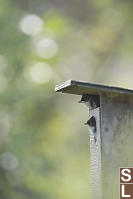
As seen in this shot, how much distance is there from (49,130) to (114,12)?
1.51 meters

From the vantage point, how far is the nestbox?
72.1 inches

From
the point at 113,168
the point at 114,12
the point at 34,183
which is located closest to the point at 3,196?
the point at 34,183

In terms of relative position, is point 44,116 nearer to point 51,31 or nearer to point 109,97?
point 51,31

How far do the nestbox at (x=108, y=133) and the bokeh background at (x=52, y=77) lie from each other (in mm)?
2756

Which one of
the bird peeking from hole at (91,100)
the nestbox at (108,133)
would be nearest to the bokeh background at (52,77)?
the bird peeking from hole at (91,100)

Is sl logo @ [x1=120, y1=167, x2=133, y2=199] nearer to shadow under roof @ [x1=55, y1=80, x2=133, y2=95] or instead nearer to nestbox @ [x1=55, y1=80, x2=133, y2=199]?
nestbox @ [x1=55, y1=80, x2=133, y2=199]

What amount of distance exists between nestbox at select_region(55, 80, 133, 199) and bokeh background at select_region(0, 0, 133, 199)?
2756 mm

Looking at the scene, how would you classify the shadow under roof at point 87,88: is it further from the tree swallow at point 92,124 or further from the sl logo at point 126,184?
the sl logo at point 126,184

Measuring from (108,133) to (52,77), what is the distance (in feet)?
11.5

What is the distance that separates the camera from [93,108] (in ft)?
6.54

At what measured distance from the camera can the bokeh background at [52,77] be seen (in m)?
4.89

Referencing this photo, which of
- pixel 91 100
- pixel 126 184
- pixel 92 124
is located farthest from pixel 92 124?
pixel 126 184

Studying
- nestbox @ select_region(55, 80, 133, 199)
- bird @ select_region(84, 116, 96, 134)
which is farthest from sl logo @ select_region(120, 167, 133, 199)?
bird @ select_region(84, 116, 96, 134)

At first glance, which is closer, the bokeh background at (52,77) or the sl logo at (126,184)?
the sl logo at (126,184)
